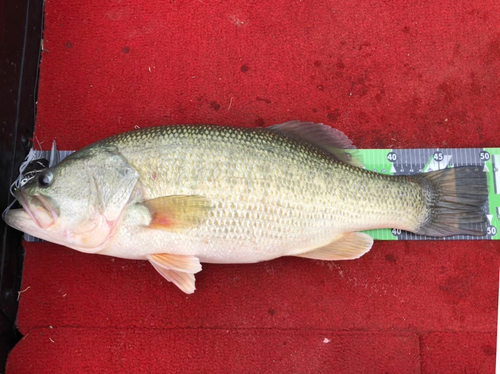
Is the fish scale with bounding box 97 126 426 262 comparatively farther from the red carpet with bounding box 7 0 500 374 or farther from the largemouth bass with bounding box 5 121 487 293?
the red carpet with bounding box 7 0 500 374

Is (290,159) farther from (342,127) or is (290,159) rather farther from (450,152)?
(450,152)

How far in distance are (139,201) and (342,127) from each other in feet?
4.01

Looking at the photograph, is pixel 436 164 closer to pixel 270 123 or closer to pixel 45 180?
pixel 270 123

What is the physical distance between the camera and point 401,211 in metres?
1.91

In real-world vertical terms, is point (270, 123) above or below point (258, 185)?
above

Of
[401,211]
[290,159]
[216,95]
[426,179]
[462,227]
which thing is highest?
[216,95]

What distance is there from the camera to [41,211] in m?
1.72

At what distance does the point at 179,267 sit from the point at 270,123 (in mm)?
971

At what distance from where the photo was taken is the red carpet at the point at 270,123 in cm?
206

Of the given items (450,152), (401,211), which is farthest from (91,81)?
(450,152)

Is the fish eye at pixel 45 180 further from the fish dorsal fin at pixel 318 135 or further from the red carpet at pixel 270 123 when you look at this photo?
the fish dorsal fin at pixel 318 135

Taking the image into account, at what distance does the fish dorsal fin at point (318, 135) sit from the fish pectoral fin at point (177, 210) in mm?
551

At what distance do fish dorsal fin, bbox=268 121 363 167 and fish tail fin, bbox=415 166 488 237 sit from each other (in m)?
0.44

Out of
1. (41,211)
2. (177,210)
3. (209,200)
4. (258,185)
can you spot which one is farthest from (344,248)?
(41,211)
